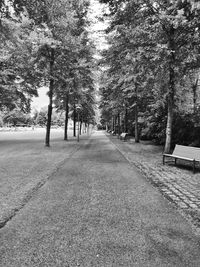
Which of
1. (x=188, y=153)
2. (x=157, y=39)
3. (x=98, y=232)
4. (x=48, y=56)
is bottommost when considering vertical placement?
(x=98, y=232)

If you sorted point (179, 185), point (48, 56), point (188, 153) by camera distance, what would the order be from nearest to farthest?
point (179, 185)
point (188, 153)
point (48, 56)

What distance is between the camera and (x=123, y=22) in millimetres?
11430

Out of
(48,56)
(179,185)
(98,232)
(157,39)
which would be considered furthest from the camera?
(48,56)

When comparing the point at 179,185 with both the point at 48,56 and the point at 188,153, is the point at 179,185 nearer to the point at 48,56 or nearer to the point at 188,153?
the point at 188,153

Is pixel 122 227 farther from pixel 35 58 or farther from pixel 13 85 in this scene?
pixel 13 85

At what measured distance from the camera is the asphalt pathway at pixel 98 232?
296 centimetres

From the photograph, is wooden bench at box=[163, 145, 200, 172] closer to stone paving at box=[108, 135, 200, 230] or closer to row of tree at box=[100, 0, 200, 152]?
stone paving at box=[108, 135, 200, 230]

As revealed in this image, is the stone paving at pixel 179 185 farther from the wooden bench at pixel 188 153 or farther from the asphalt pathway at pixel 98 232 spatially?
the wooden bench at pixel 188 153

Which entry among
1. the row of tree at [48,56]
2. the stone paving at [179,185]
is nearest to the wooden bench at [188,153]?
the stone paving at [179,185]

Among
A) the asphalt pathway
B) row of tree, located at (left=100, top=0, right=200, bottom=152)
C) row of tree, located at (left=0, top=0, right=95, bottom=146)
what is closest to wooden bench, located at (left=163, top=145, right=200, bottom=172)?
row of tree, located at (left=100, top=0, right=200, bottom=152)

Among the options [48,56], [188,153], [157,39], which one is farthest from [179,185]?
[48,56]

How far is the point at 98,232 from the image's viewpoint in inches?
→ 145

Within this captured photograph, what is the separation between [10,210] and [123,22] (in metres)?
10.4

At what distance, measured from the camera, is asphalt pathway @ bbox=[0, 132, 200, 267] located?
2965 millimetres
